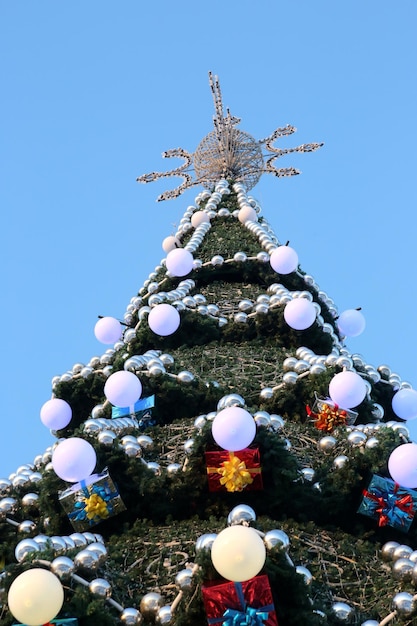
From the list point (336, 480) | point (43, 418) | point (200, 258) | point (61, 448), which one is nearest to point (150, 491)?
point (61, 448)

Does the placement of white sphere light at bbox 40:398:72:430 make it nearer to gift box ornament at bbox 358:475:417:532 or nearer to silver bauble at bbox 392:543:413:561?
gift box ornament at bbox 358:475:417:532

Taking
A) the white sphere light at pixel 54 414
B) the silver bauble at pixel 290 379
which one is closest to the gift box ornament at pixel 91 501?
the white sphere light at pixel 54 414

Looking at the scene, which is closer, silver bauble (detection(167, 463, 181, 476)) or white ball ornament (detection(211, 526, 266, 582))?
white ball ornament (detection(211, 526, 266, 582))

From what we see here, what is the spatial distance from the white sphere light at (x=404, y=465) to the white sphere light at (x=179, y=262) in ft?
21.1

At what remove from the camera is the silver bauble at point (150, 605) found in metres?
6.03

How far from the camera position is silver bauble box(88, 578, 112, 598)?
5.71 meters

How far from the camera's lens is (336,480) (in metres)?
7.76

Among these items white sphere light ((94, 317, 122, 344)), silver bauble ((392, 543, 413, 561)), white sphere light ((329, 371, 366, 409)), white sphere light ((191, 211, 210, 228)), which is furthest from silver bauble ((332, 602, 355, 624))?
white sphere light ((191, 211, 210, 228))

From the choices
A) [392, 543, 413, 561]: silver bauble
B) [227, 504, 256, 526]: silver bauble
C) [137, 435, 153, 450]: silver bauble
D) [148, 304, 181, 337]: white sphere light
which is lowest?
[227, 504, 256, 526]: silver bauble

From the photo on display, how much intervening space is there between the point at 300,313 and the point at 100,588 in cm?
538

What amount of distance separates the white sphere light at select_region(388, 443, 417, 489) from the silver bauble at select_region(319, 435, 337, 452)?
4.34ft

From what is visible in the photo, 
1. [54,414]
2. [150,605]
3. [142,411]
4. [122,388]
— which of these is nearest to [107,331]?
[54,414]

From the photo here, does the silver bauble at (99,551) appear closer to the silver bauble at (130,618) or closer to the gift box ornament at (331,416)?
the silver bauble at (130,618)

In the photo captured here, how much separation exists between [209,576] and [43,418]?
5.18m
